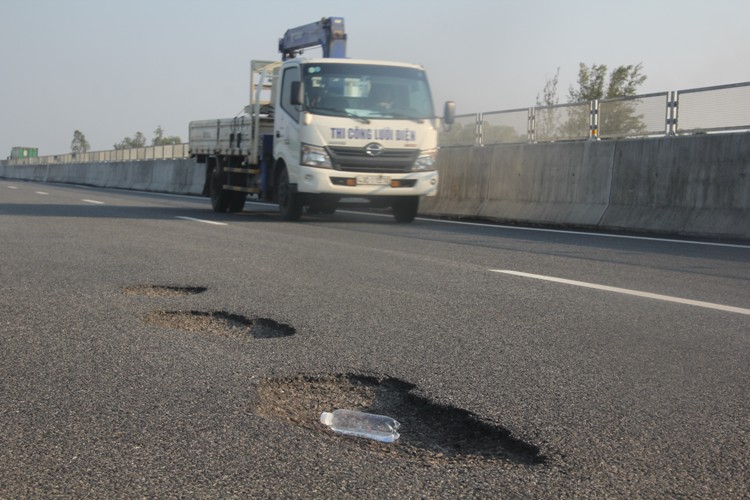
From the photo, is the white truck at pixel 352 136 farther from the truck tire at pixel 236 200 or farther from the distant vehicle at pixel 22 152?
the distant vehicle at pixel 22 152

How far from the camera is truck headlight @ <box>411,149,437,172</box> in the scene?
1480 cm

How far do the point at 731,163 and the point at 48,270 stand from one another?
9.43 metres

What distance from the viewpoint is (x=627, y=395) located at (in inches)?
146

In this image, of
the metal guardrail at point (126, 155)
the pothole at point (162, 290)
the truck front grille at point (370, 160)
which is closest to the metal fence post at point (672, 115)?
the truck front grille at point (370, 160)

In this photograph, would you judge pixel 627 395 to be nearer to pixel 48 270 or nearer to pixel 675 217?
pixel 48 270

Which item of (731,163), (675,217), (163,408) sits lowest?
(163,408)

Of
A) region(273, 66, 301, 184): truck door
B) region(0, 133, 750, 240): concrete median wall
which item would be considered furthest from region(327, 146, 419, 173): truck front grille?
region(0, 133, 750, 240): concrete median wall

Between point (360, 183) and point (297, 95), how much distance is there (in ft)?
5.78

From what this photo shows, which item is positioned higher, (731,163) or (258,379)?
(731,163)

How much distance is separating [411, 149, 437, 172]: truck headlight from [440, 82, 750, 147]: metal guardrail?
2.61 meters

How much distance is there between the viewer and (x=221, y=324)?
17.1ft

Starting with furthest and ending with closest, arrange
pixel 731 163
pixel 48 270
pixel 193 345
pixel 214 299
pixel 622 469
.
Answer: pixel 731 163, pixel 48 270, pixel 214 299, pixel 193 345, pixel 622 469

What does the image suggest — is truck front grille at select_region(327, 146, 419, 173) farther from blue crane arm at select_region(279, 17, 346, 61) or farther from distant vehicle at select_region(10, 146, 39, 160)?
distant vehicle at select_region(10, 146, 39, 160)

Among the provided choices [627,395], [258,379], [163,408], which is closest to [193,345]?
[258,379]
